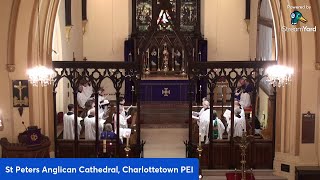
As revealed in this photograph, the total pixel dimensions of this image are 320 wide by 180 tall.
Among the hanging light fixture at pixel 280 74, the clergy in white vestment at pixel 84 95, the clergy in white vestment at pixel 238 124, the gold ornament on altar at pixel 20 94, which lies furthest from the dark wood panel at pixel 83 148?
the clergy in white vestment at pixel 84 95

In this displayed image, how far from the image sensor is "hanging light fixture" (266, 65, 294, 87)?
505 inches

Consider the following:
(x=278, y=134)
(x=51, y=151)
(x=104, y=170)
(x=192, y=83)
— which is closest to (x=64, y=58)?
(x=51, y=151)

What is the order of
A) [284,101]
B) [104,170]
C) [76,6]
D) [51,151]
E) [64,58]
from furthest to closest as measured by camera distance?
[76,6] → [64,58] → [51,151] → [284,101] → [104,170]

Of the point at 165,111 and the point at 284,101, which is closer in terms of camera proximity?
the point at 284,101

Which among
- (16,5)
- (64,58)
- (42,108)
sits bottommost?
(42,108)

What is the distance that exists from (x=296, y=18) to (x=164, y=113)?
838 centimetres

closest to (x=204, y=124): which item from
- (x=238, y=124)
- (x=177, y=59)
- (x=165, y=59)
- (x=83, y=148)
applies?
(x=238, y=124)

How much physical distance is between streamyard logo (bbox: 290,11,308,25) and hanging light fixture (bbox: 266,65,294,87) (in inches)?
44.9

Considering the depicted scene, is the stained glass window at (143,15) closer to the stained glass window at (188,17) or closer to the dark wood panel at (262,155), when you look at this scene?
the stained glass window at (188,17)

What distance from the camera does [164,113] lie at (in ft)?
67.3

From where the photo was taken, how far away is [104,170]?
12.7ft

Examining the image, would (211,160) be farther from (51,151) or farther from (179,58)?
(179,58)

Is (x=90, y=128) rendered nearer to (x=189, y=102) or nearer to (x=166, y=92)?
(x=189, y=102)

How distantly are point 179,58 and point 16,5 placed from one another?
36.3 ft
